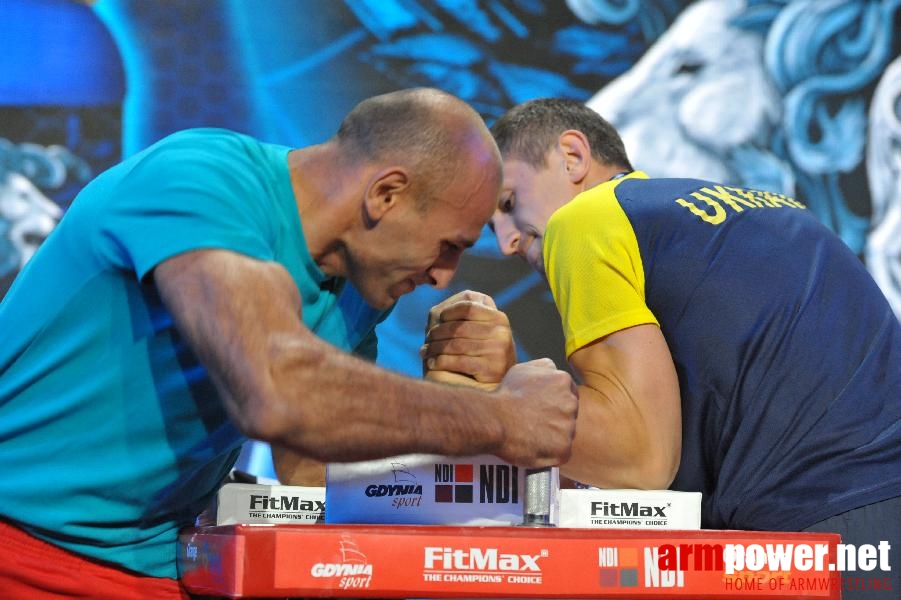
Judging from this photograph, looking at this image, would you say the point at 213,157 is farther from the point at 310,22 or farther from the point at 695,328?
the point at 310,22

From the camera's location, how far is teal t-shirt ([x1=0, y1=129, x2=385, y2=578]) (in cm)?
136

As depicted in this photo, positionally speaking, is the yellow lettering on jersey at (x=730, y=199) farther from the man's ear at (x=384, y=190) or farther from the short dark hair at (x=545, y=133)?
the man's ear at (x=384, y=190)

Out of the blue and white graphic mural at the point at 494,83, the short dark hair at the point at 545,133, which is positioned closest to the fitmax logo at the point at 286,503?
the short dark hair at the point at 545,133

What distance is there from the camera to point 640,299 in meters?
1.73

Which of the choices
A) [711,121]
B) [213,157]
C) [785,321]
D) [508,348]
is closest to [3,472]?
[213,157]

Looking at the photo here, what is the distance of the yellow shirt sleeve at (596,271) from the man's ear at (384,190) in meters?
0.42

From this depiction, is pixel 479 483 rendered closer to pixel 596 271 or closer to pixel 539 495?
pixel 539 495

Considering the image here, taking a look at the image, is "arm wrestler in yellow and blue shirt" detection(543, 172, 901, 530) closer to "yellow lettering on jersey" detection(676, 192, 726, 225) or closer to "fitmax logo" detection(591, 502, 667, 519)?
"yellow lettering on jersey" detection(676, 192, 726, 225)

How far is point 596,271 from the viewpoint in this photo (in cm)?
174

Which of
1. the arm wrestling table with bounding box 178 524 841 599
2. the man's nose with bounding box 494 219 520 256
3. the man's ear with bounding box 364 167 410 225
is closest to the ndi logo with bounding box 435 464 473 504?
the arm wrestling table with bounding box 178 524 841 599

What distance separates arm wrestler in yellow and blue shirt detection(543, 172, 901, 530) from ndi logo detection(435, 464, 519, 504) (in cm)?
44

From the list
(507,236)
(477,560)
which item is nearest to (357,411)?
(477,560)

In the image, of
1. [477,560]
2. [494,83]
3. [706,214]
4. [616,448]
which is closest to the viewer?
[477,560]

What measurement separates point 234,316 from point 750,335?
0.91 metres
